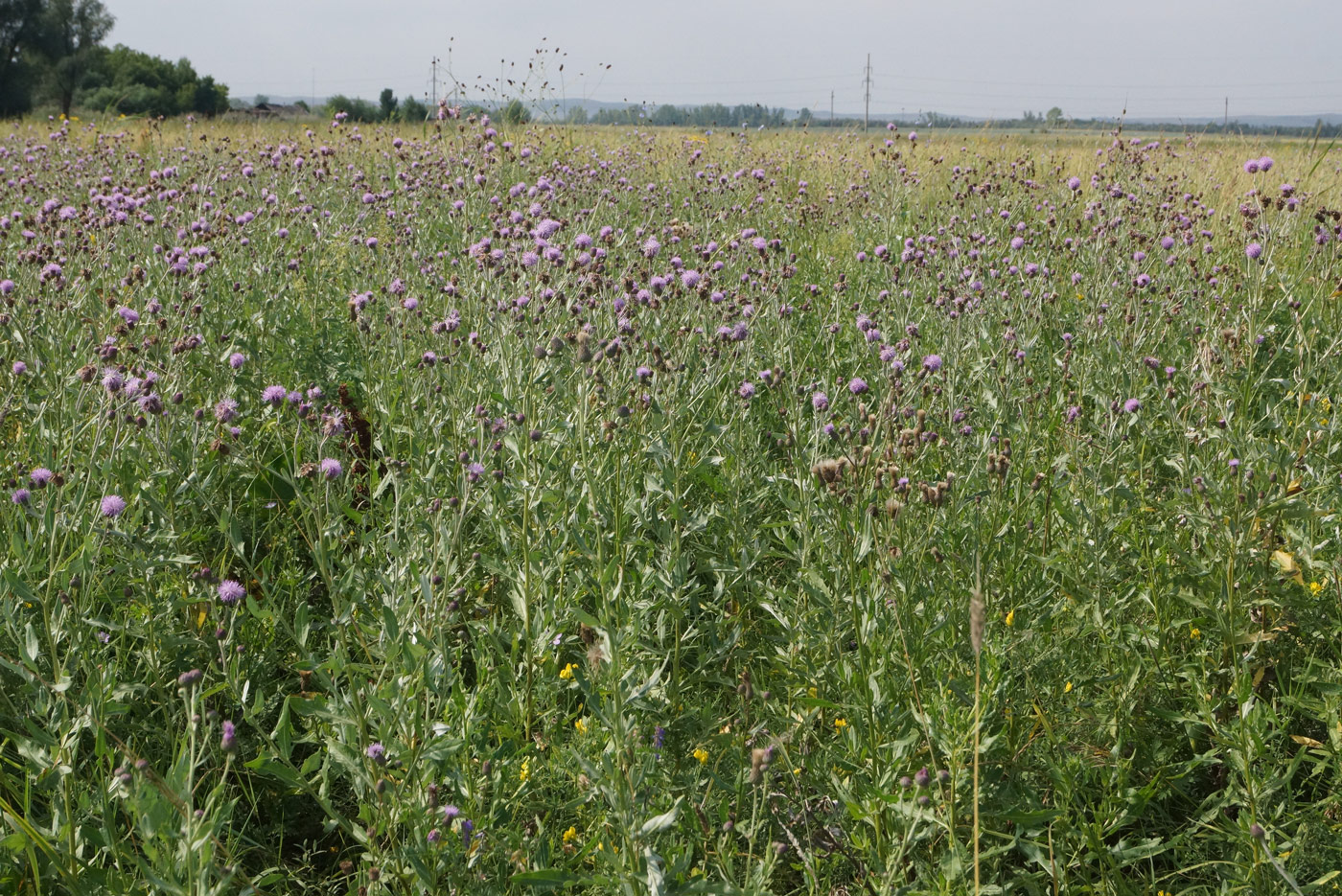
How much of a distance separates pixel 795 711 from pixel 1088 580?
927mm

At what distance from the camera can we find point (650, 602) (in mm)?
2248

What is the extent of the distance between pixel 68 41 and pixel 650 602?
152 feet

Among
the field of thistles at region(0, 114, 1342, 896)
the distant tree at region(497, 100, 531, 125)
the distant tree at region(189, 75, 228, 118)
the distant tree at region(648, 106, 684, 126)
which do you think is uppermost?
the distant tree at region(189, 75, 228, 118)

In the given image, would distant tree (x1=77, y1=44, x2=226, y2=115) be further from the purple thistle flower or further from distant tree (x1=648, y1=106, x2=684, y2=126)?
the purple thistle flower

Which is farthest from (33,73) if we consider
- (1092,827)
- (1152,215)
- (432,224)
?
(1092,827)

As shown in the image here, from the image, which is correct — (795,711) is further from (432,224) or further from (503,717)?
(432,224)

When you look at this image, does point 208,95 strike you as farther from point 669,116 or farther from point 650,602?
point 650,602

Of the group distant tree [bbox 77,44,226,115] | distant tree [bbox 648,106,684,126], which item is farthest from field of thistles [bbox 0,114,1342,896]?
distant tree [bbox 77,44,226,115]

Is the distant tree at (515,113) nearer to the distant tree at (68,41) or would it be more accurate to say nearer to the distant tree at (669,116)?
the distant tree at (669,116)

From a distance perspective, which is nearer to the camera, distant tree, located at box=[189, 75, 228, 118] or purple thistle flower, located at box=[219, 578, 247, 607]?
purple thistle flower, located at box=[219, 578, 247, 607]

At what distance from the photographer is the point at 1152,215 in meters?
5.89

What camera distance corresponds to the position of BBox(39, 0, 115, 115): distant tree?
36.9m

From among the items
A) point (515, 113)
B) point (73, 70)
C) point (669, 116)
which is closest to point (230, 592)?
point (515, 113)

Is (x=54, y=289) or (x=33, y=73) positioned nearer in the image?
(x=54, y=289)
